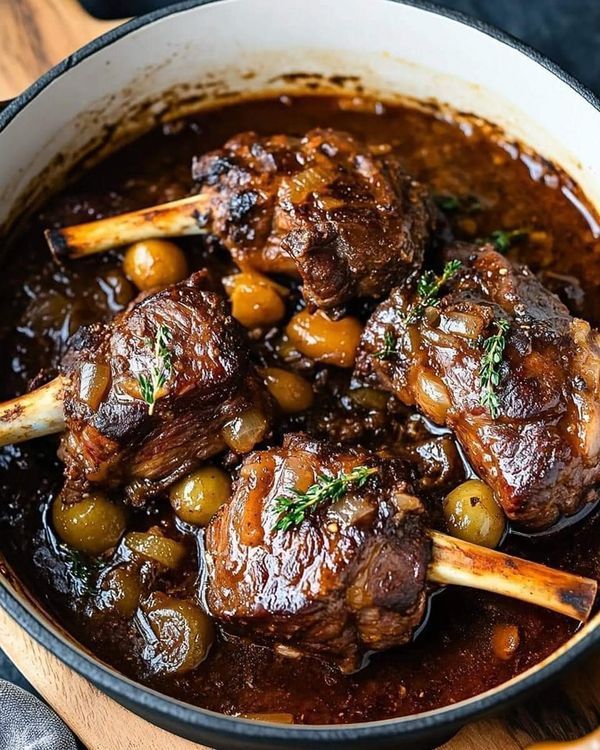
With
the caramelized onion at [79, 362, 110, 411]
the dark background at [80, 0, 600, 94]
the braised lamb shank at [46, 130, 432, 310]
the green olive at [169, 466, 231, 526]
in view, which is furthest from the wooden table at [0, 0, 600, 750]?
the dark background at [80, 0, 600, 94]

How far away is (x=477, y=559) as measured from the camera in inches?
110

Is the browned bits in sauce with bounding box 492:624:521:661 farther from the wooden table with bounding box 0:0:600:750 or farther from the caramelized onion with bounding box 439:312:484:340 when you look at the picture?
the caramelized onion with bounding box 439:312:484:340

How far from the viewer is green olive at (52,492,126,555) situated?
121 inches

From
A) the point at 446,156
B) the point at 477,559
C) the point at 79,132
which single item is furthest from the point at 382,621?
the point at 79,132

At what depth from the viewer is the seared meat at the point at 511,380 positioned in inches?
114

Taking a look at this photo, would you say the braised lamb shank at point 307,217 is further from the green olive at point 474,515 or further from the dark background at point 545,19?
the dark background at point 545,19

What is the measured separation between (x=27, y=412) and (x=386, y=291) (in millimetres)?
1204

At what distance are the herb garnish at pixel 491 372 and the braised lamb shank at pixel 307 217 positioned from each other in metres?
0.48

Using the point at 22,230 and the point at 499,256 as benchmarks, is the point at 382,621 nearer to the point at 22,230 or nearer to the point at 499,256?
the point at 499,256

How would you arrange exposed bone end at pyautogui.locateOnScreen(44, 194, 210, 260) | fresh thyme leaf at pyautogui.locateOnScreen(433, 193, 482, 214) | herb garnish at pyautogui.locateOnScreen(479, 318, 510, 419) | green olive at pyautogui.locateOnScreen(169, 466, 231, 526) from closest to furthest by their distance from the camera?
herb garnish at pyautogui.locateOnScreen(479, 318, 510, 419) → green olive at pyautogui.locateOnScreen(169, 466, 231, 526) → exposed bone end at pyautogui.locateOnScreen(44, 194, 210, 260) → fresh thyme leaf at pyautogui.locateOnScreen(433, 193, 482, 214)

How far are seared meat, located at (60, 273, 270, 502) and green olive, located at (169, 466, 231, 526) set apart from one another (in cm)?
4

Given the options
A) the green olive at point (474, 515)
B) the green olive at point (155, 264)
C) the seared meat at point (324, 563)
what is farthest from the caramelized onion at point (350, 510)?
the green olive at point (155, 264)

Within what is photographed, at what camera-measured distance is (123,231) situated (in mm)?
3523

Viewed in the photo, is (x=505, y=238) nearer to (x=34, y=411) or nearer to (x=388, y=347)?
(x=388, y=347)
